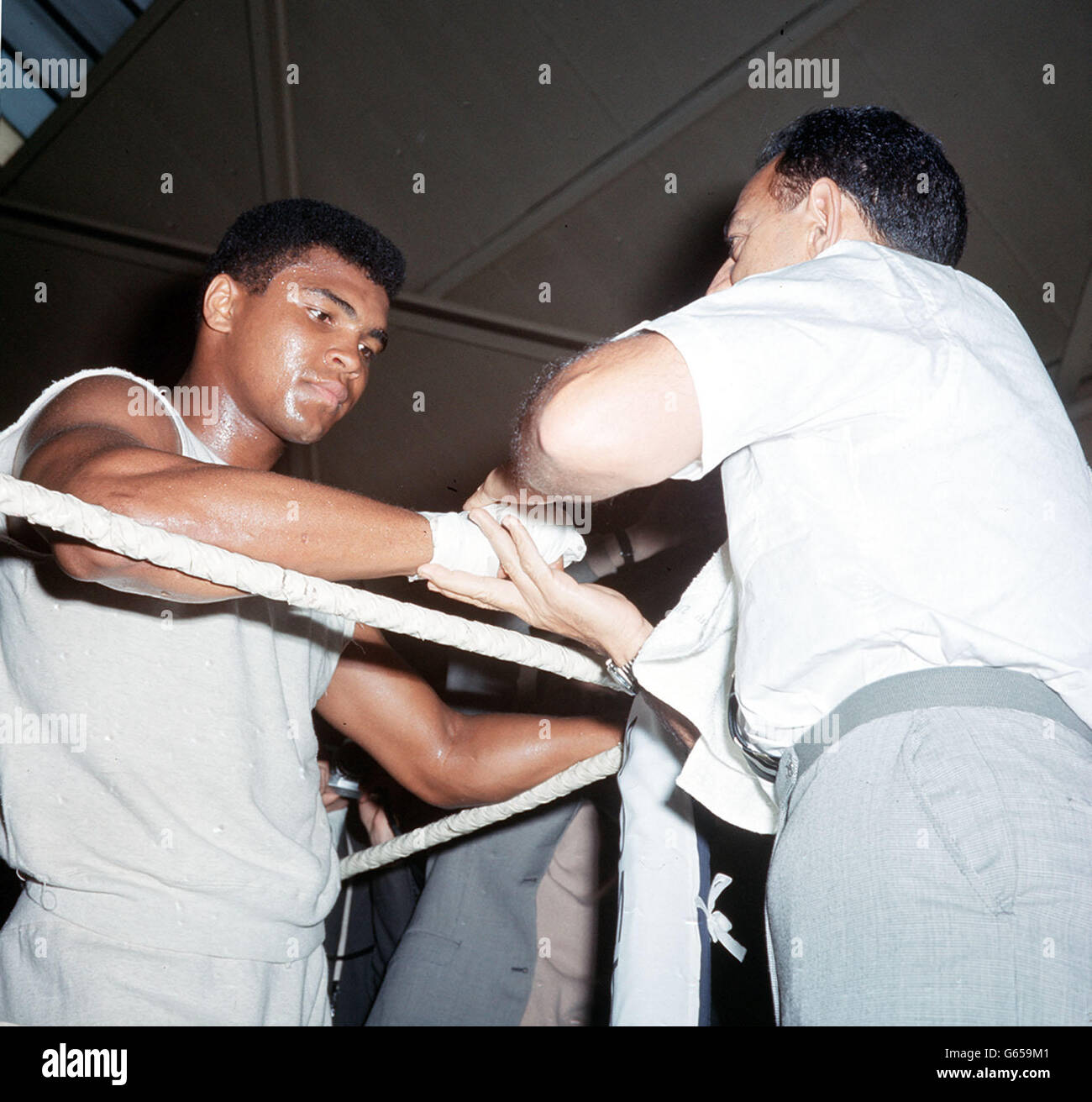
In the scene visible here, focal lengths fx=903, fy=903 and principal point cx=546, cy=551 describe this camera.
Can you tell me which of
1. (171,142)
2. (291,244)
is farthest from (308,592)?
(171,142)

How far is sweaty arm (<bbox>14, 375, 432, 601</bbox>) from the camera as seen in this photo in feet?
2.92

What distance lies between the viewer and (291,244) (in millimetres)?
1711

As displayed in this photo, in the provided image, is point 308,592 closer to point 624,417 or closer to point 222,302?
point 624,417

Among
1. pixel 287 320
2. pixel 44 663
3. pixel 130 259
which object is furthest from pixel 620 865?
pixel 130 259

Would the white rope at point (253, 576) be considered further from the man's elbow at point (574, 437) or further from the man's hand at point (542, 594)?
the man's elbow at point (574, 437)

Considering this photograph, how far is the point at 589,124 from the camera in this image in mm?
2807

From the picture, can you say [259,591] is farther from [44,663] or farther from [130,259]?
[130,259]

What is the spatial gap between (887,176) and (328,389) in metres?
0.93

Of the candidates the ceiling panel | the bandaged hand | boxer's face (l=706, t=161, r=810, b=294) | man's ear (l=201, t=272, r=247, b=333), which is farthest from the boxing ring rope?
the ceiling panel

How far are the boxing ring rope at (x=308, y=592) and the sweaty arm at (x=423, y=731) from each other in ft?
0.63

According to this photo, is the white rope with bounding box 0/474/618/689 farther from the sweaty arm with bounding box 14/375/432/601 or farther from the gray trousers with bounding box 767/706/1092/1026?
the gray trousers with bounding box 767/706/1092/1026

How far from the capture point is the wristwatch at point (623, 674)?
3.62ft

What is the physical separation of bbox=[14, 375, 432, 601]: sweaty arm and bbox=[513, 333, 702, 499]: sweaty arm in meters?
0.34

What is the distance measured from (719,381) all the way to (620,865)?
56 centimetres
